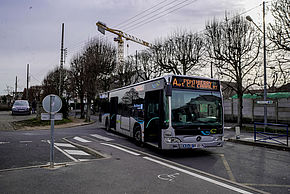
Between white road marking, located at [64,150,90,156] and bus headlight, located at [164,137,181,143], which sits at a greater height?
bus headlight, located at [164,137,181,143]

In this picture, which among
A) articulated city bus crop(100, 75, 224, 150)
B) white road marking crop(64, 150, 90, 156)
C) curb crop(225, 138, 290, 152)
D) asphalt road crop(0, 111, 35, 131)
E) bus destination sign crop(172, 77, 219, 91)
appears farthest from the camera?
asphalt road crop(0, 111, 35, 131)

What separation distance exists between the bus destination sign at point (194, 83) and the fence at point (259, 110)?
14.9m

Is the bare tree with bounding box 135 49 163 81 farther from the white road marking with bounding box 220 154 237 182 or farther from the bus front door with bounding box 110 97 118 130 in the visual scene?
the white road marking with bounding box 220 154 237 182

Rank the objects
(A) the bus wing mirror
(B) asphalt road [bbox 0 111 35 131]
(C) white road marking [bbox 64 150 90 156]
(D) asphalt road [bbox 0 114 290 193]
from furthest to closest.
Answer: (B) asphalt road [bbox 0 111 35 131] → (C) white road marking [bbox 64 150 90 156] → (A) the bus wing mirror → (D) asphalt road [bbox 0 114 290 193]

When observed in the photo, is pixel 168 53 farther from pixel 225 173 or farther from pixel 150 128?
pixel 225 173

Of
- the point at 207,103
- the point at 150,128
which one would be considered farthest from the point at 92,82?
the point at 207,103

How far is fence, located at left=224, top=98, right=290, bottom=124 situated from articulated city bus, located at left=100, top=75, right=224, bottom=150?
14.9m

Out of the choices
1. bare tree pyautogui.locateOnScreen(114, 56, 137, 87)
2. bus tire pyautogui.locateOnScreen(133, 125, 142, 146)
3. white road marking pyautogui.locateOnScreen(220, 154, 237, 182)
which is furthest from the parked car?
white road marking pyautogui.locateOnScreen(220, 154, 237, 182)

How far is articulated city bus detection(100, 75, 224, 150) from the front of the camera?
7.70 meters

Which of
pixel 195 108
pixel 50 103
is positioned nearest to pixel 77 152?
pixel 50 103

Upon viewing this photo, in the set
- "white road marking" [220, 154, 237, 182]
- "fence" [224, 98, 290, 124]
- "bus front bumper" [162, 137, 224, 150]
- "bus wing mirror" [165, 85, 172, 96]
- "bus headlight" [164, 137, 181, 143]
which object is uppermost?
"bus wing mirror" [165, 85, 172, 96]

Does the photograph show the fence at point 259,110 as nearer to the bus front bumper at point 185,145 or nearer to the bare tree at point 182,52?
the bare tree at point 182,52

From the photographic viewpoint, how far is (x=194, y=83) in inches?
328

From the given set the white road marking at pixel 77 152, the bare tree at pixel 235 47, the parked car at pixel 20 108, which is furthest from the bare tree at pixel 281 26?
the parked car at pixel 20 108
